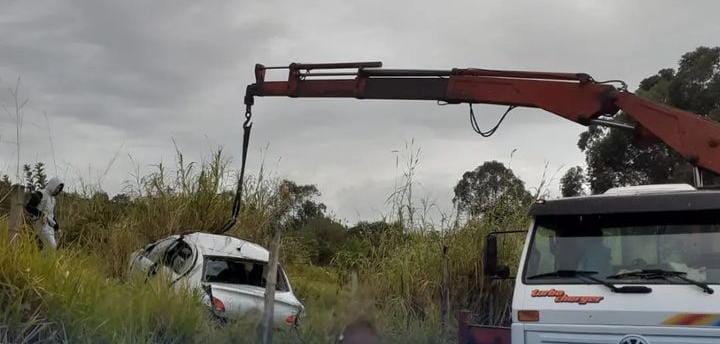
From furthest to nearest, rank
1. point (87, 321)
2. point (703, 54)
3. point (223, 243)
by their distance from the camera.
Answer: point (703, 54) → point (223, 243) → point (87, 321)

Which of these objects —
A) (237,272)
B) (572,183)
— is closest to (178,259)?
(237,272)

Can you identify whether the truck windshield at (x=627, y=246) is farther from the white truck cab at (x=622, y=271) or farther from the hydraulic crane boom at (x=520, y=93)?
the hydraulic crane boom at (x=520, y=93)

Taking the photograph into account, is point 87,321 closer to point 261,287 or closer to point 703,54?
point 261,287

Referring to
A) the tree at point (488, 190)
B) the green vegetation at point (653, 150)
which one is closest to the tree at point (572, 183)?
the tree at point (488, 190)

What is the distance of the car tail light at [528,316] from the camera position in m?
5.97

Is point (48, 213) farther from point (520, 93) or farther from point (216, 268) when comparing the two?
point (520, 93)

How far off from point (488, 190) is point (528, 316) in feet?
23.4

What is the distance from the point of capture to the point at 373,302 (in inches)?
215

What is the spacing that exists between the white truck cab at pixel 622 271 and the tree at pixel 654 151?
14.3 metres

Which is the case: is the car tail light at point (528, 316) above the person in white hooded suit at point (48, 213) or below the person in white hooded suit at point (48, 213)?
below

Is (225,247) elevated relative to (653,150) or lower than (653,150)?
lower

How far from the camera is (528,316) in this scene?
601 cm

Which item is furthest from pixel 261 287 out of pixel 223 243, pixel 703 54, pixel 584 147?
pixel 703 54

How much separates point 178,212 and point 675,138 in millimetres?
7873
